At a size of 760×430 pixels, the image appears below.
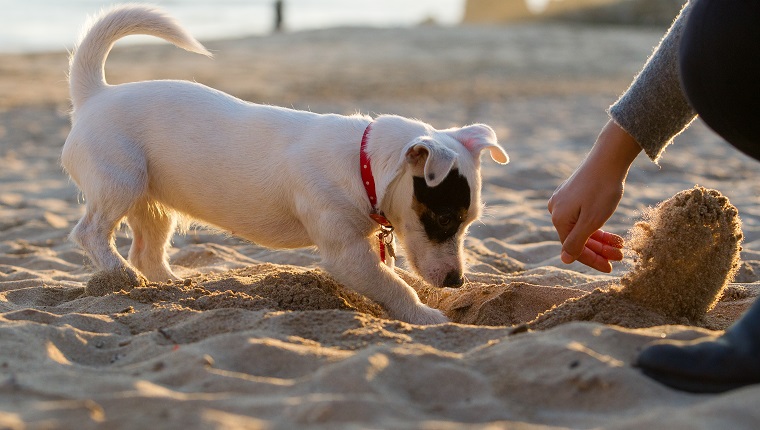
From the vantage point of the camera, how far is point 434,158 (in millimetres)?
3555

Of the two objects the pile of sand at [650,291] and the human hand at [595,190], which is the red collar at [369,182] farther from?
the human hand at [595,190]

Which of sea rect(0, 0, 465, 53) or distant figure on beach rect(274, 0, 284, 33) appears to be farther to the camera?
distant figure on beach rect(274, 0, 284, 33)

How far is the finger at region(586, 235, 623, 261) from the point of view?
359cm

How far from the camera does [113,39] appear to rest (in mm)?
4465

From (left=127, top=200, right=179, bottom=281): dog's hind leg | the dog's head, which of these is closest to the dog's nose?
the dog's head

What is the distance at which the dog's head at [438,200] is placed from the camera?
12.1 ft

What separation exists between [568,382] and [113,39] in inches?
124

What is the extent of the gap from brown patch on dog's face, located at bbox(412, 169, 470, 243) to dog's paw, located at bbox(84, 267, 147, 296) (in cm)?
131

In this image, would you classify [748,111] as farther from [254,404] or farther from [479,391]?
[254,404]

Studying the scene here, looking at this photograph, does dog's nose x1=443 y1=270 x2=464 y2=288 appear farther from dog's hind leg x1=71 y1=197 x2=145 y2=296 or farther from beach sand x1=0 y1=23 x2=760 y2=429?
dog's hind leg x1=71 y1=197 x2=145 y2=296

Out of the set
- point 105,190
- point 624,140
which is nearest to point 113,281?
point 105,190

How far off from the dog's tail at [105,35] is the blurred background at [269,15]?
49.4ft

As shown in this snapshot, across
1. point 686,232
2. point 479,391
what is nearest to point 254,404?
point 479,391

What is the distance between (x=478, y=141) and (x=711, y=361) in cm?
186
